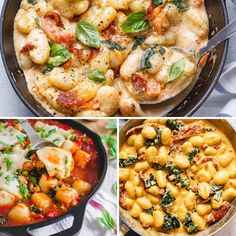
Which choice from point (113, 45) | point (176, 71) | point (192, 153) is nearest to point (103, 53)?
point (113, 45)

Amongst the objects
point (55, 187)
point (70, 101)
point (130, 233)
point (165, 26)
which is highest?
point (165, 26)

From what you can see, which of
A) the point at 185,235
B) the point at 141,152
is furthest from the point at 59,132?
the point at 185,235

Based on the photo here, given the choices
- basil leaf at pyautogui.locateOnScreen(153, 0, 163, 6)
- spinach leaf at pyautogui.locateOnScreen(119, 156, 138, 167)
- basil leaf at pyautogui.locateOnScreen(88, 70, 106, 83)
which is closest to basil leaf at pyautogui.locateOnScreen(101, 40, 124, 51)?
basil leaf at pyautogui.locateOnScreen(88, 70, 106, 83)

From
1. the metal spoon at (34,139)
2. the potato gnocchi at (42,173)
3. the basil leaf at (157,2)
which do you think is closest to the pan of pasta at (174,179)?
the potato gnocchi at (42,173)

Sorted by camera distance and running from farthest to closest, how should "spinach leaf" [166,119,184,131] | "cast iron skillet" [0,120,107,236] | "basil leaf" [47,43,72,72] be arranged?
"basil leaf" [47,43,72,72], "spinach leaf" [166,119,184,131], "cast iron skillet" [0,120,107,236]

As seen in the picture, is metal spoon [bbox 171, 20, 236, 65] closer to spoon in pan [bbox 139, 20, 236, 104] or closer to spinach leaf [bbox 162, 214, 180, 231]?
spoon in pan [bbox 139, 20, 236, 104]

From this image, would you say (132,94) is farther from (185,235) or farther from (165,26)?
(185,235)

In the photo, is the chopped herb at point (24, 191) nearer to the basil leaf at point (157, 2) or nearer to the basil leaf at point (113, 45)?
the basil leaf at point (113, 45)

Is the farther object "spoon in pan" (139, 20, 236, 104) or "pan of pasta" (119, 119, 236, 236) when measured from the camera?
"spoon in pan" (139, 20, 236, 104)
